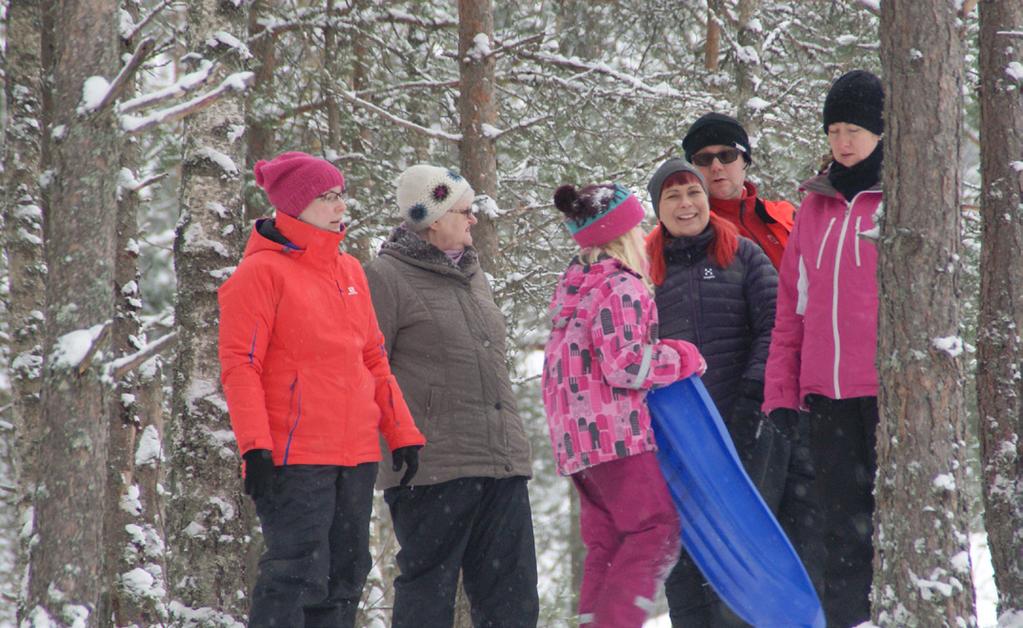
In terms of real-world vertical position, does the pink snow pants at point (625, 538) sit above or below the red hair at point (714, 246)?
below

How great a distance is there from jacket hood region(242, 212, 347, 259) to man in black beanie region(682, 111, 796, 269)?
205 centimetres

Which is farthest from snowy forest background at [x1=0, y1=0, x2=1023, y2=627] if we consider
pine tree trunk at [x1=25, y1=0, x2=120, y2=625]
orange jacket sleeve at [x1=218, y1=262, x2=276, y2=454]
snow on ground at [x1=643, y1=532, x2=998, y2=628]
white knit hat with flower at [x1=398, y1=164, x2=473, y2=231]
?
snow on ground at [x1=643, y1=532, x2=998, y2=628]

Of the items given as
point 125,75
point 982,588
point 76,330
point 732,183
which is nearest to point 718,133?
point 732,183

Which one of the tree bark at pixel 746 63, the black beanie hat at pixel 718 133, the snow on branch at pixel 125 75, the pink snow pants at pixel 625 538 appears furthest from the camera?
the tree bark at pixel 746 63

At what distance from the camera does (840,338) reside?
4285 millimetres

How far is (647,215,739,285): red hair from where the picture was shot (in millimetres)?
4840

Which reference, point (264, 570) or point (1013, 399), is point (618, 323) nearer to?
point (264, 570)

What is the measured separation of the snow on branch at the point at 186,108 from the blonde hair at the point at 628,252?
5.20 ft

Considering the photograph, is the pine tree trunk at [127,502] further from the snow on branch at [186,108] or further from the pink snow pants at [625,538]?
the pink snow pants at [625,538]

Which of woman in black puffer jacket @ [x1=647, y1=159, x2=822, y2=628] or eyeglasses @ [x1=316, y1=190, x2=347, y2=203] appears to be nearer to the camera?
eyeglasses @ [x1=316, y1=190, x2=347, y2=203]

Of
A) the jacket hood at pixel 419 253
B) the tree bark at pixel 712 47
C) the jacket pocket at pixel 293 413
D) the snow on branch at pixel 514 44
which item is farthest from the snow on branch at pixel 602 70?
the jacket pocket at pixel 293 413

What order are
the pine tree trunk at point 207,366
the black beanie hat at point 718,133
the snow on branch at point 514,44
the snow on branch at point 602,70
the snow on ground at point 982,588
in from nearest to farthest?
1. the pine tree trunk at point 207,366
2. the black beanie hat at point 718,133
3. the snow on branch at point 514,44
4. the snow on branch at point 602,70
5. the snow on ground at point 982,588

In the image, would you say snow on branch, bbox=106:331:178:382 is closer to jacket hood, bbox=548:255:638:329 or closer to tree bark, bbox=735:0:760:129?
jacket hood, bbox=548:255:638:329

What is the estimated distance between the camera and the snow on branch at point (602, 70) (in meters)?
7.98
